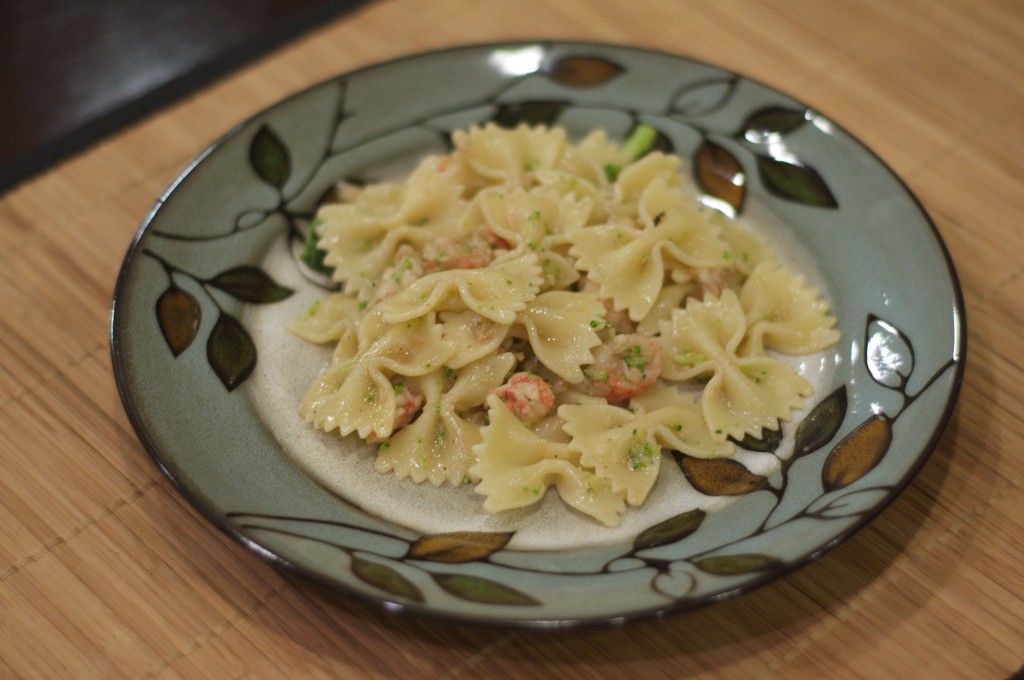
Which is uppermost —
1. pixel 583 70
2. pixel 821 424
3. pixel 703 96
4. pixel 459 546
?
pixel 703 96

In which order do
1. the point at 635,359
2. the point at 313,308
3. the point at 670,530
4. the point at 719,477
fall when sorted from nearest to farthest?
the point at 670,530
the point at 719,477
the point at 635,359
the point at 313,308

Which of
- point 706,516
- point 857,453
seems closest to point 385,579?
point 706,516

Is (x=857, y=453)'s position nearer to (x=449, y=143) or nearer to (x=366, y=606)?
(x=366, y=606)

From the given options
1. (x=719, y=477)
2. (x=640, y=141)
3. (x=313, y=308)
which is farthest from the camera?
(x=640, y=141)

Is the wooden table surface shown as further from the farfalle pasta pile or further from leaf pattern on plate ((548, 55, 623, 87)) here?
leaf pattern on plate ((548, 55, 623, 87))

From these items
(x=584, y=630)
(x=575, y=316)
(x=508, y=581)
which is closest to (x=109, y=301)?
(x=575, y=316)

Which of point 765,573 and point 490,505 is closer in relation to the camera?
point 765,573

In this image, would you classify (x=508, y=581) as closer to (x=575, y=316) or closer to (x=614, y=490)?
(x=614, y=490)
